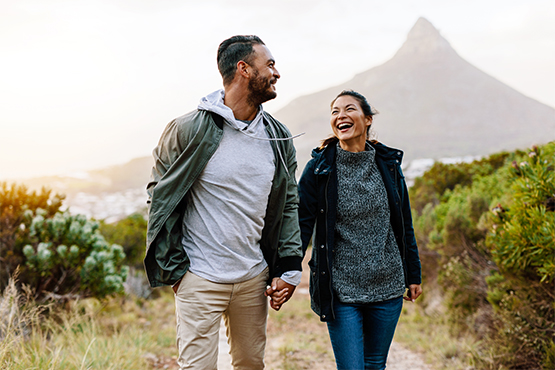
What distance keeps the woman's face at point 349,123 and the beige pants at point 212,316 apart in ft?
3.05

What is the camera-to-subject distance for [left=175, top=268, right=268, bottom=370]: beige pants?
7.43 ft

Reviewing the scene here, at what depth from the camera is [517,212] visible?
3.87 metres

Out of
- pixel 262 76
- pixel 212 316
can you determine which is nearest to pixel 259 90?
pixel 262 76

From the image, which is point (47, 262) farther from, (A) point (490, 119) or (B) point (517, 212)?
(A) point (490, 119)

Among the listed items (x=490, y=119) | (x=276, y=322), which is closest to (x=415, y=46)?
(x=490, y=119)

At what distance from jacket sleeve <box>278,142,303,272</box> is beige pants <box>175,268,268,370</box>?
0.53ft

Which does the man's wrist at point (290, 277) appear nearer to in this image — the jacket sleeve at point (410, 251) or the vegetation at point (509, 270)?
the jacket sleeve at point (410, 251)

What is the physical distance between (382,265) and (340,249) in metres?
0.25

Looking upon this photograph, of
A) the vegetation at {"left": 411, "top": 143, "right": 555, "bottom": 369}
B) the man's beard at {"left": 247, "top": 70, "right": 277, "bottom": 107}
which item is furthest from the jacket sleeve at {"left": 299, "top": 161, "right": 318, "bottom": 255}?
the vegetation at {"left": 411, "top": 143, "right": 555, "bottom": 369}

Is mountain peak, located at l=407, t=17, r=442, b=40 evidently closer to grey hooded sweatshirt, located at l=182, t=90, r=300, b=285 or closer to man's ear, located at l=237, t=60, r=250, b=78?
man's ear, located at l=237, t=60, r=250, b=78

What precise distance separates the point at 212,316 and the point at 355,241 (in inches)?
35.3

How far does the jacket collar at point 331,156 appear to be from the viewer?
2.61 meters

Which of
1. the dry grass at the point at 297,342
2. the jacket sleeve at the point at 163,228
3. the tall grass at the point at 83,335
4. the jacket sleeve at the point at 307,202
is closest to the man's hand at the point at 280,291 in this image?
the jacket sleeve at the point at 307,202

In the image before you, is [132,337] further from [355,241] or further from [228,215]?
[355,241]
